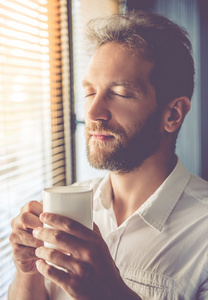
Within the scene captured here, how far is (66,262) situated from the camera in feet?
2.38

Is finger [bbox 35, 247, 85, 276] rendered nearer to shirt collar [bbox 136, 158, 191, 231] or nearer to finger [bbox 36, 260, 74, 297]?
finger [bbox 36, 260, 74, 297]

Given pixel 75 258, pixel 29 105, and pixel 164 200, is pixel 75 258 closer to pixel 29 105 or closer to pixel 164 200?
pixel 164 200

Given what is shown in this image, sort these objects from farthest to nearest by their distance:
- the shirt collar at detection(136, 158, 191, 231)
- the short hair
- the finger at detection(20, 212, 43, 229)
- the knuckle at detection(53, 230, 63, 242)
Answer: the short hair, the shirt collar at detection(136, 158, 191, 231), the finger at detection(20, 212, 43, 229), the knuckle at detection(53, 230, 63, 242)

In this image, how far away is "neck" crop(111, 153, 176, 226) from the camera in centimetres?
128

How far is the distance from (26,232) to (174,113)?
2.57ft

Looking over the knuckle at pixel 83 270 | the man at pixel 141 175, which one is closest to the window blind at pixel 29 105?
the man at pixel 141 175

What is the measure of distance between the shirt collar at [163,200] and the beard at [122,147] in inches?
5.3

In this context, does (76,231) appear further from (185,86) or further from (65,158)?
(65,158)

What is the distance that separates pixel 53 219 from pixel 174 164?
753mm

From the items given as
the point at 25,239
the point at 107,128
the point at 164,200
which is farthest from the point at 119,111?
the point at 25,239

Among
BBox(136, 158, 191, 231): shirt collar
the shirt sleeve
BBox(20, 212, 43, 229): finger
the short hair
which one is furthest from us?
the short hair

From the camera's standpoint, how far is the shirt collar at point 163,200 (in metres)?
1.14

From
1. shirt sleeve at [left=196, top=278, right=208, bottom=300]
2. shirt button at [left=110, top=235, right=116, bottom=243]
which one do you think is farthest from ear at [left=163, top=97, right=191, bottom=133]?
shirt sleeve at [left=196, top=278, right=208, bottom=300]

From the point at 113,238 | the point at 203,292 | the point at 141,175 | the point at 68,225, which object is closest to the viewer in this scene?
the point at 68,225
